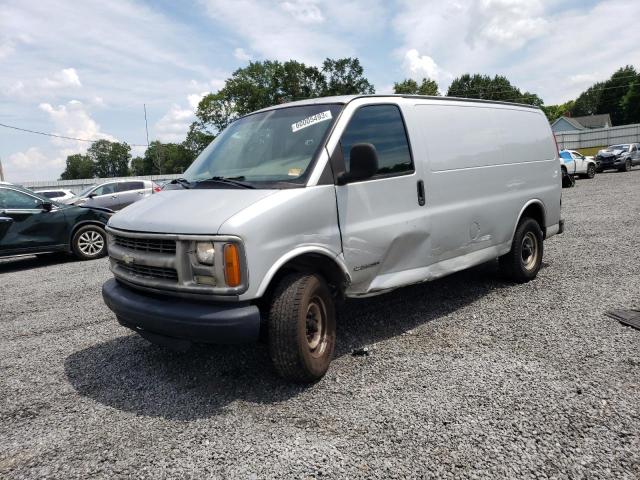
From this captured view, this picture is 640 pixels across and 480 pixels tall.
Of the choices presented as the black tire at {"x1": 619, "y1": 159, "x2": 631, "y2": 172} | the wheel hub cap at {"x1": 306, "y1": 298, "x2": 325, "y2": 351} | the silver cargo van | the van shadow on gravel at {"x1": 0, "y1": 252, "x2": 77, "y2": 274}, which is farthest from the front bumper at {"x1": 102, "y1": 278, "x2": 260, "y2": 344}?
the black tire at {"x1": 619, "y1": 159, "x2": 631, "y2": 172}

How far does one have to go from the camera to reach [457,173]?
4.57 metres

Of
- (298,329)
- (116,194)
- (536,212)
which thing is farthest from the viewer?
(116,194)

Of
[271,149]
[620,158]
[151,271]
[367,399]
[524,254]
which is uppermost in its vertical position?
[271,149]

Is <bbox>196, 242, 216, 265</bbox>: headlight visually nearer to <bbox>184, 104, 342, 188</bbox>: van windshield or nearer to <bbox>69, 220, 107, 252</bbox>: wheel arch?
<bbox>184, 104, 342, 188</bbox>: van windshield

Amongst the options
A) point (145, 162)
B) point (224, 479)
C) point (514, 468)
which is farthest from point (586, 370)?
point (145, 162)

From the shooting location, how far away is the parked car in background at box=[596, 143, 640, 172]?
27625 millimetres

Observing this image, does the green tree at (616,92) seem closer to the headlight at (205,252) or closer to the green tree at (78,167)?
the headlight at (205,252)

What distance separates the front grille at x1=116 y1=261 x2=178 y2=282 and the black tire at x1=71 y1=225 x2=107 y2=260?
6.44m

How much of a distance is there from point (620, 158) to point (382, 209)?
29.7 metres

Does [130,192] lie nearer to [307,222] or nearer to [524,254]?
[524,254]

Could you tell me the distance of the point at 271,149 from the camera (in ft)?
12.6

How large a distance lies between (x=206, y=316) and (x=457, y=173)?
2.88 metres

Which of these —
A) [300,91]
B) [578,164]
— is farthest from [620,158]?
[300,91]

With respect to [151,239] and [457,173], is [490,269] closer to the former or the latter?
[457,173]
